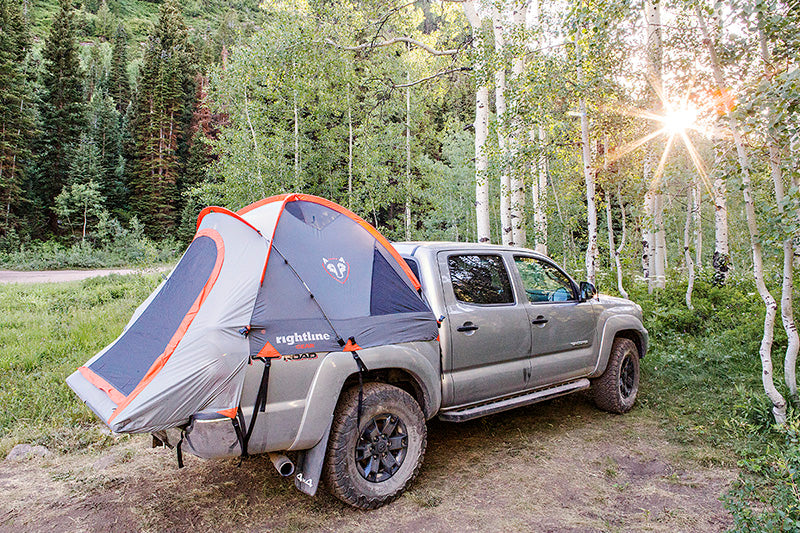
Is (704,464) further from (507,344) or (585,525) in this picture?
(507,344)

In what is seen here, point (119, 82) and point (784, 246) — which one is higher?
point (119, 82)

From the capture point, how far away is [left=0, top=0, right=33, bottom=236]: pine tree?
25589mm

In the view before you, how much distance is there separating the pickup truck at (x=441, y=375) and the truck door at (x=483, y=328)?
0.01 metres

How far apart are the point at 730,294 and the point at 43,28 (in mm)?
83800

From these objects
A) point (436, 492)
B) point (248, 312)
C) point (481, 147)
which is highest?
point (481, 147)

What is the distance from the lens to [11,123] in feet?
86.6

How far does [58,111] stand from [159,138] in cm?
733

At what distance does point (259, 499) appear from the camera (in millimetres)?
3424

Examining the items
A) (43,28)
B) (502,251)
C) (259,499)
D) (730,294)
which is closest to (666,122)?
(730,294)

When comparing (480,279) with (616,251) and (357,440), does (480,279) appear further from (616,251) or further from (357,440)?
(616,251)

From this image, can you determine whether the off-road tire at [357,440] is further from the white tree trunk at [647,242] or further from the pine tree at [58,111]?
the pine tree at [58,111]

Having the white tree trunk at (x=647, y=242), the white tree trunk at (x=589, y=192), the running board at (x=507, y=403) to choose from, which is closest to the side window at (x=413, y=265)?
the running board at (x=507, y=403)

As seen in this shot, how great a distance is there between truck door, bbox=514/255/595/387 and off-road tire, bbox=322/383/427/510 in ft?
4.87

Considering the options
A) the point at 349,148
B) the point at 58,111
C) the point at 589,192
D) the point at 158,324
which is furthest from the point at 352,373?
the point at 58,111
